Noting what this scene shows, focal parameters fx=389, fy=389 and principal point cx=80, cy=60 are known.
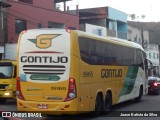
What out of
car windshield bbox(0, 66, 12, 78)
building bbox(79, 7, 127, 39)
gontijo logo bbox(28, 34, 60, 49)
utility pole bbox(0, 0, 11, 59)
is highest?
building bbox(79, 7, 127, 39)

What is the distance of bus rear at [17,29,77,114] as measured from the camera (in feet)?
43.1

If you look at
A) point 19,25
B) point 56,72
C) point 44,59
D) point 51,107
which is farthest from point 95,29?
point 51,107

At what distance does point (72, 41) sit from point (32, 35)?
1.46 meters

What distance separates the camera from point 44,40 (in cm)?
1348

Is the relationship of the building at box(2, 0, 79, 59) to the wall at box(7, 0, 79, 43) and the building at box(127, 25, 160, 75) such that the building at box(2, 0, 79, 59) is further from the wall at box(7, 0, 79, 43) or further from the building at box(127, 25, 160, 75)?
the building at box(127, 25, 160, 75)

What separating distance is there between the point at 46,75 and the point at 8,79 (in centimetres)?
708

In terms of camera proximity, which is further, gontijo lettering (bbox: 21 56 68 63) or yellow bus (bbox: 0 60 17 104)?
yellow bus (bbox: 0 60 17 104)

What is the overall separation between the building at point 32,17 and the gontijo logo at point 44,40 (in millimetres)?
21049

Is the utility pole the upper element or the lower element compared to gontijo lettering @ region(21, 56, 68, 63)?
upper

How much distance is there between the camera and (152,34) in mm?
119562

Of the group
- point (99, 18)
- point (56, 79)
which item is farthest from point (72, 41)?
point (99, 18)

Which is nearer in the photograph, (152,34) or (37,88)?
(37,88)

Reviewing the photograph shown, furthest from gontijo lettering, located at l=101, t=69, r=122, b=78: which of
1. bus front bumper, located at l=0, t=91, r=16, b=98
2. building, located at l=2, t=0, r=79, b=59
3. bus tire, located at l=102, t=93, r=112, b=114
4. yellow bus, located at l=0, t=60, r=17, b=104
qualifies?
building, located at l=2, t=0, r=79, b=59

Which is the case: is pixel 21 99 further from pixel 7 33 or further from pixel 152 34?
pixel 152 34
